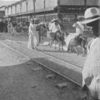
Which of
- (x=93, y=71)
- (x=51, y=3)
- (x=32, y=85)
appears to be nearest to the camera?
(x=93, y=71)

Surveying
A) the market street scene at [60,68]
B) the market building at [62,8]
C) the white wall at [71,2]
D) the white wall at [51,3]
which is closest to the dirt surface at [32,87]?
the market street scene at [60,68]

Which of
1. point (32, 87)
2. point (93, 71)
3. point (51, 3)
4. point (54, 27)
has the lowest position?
point (32, 87)

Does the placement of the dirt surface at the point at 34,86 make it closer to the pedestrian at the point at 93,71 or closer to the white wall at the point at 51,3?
the pedestrian at the point at 93,71

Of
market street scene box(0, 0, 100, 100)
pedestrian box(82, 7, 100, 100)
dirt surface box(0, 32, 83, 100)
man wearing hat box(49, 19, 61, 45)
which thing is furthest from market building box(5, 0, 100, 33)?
pedestrian box(82, 7, 100, 100)

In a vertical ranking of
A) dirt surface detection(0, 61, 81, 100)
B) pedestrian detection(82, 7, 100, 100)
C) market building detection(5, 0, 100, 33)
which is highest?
market building detection(5, 0, 100, 33)

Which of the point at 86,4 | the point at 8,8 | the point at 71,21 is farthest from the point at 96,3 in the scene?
the point at 8,8

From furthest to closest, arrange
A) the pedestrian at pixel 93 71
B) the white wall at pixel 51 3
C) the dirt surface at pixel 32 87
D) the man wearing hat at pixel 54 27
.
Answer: the white wall at pixel 51 3 → the man wearing hat at pixel 54 27 → the dirt surface at pixel 32 87 → the pedestrian at pixel 93 71

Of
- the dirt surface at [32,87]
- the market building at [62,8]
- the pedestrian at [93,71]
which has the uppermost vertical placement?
the market building at [62,8]

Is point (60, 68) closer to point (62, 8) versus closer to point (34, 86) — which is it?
point (34, 86)

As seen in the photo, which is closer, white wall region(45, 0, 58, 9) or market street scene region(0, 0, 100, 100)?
market street scene region(0, 0, 100, 100)

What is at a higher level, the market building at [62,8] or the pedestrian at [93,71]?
the market building at [62,8]

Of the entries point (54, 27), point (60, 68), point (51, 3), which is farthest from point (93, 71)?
point (51, 3)

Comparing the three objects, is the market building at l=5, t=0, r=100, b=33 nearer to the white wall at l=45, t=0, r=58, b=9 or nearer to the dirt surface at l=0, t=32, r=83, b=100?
the white wall at l=45, t=0, r=58, b=9

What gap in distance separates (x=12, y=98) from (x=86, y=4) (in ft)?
52.0
